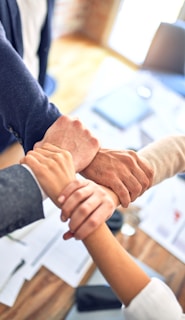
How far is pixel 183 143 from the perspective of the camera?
2.51 ft

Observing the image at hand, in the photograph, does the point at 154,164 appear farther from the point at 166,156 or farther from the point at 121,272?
the point at 121,272

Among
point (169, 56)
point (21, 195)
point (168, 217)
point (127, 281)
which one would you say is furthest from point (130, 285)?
point (169, 56)

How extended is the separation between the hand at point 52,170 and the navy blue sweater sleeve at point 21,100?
0.12 m

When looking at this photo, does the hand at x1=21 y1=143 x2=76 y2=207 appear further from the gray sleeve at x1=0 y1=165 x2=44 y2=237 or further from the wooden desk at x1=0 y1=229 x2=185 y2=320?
the wooden desk at x1=0 y1=229 x2=185 y2=320

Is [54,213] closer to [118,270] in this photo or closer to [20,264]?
[20,264]

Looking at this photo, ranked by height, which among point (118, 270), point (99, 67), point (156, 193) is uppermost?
point (118, 270)

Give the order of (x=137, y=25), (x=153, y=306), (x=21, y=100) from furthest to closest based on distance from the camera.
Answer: (x=137, y=25) → (x=21, y=100) → (x=153, y=306)

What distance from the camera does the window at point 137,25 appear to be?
261 centimetres

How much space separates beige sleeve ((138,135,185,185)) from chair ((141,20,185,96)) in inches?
41.4

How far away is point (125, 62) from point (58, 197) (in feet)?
7.96

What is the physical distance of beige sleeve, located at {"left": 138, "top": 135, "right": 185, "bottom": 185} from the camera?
726mm

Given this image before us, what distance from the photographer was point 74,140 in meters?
0.67

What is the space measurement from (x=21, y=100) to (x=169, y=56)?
1520 mm

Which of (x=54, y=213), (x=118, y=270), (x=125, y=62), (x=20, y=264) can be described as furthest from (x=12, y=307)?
(x=125, y=62)
